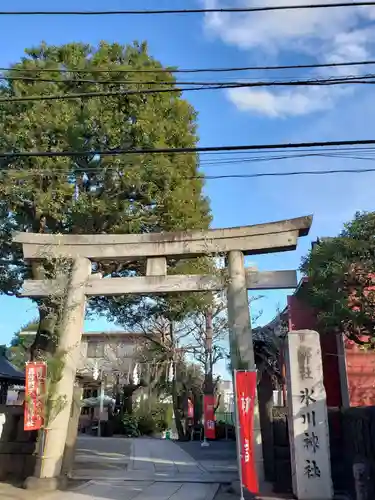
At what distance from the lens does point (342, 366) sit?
17422mm

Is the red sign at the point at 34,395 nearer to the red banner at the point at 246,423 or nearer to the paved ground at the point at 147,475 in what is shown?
the paved ground at the point at 147,475

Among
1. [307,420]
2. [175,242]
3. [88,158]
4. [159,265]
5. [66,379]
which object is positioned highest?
[88,158]

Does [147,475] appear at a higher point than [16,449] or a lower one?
lower

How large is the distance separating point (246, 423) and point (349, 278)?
619 centimetres

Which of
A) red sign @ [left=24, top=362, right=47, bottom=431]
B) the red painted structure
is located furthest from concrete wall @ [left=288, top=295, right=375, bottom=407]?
red sign @ [left=24, top=362, right=47, bottom=431]

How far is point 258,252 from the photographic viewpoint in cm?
1219

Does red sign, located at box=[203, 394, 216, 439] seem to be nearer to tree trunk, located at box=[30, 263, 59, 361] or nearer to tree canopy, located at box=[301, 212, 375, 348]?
tree canopy, located at box=[301, 212, 375, 348]

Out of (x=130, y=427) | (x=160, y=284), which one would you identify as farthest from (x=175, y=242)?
(x=130, y=427)

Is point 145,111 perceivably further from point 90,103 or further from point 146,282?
point 146,282

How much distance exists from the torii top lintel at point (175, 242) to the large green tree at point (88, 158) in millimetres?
1626

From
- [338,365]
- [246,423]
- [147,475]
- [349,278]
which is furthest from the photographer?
[338,365]

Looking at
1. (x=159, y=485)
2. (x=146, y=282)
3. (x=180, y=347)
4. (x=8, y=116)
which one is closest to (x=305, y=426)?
(x=159, y=485)

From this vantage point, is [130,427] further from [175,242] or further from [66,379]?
[175,242]

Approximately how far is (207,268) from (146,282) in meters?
1.63
